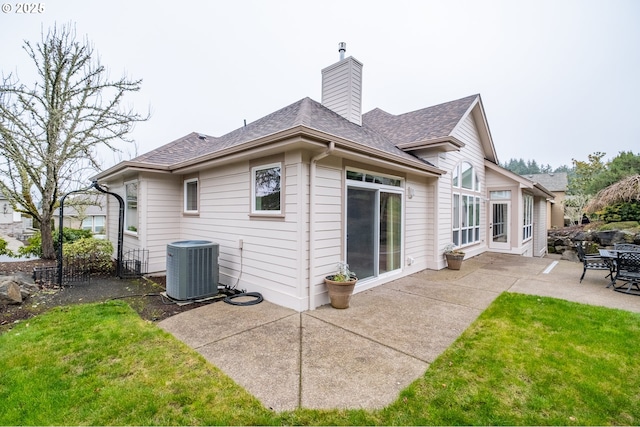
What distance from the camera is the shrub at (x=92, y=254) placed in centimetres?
797

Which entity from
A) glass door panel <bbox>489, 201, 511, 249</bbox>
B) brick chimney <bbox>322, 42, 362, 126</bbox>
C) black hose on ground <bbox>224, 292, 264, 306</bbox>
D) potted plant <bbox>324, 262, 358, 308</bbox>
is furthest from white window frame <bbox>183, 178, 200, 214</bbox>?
glass door panel <bbox>489, 201, 511, 249</bbox>

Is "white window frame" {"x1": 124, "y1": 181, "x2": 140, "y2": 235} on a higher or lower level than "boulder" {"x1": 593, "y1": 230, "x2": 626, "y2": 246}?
higher

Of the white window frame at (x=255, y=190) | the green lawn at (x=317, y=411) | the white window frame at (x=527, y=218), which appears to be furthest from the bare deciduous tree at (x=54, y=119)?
the white window frame at (x=527, y=218)

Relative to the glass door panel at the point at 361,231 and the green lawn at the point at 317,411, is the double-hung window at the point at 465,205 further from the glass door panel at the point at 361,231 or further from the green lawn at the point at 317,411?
the green lawn at the point at 317,411

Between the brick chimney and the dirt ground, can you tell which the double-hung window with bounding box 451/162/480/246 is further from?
the dirt ground

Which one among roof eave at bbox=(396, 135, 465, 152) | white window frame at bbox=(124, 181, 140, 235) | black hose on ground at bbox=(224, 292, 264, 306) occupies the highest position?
roof eave at bbox=(396, 135, 465, 152)

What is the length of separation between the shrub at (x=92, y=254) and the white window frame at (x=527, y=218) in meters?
15.7

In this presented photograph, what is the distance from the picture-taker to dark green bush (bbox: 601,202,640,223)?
13.0m

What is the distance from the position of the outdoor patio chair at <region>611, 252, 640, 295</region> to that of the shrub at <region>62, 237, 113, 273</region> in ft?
40.8

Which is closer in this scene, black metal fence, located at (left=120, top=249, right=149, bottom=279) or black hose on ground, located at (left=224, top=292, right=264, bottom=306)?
black hose on ground, located at (left=224, top=292, right=264, bottom=306)

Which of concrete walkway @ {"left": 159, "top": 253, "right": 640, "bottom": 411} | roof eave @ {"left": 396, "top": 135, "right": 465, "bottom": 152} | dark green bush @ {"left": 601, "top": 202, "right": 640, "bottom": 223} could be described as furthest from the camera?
dark green bush @ {"left": 601, "top": 202, "right": 640, "bottom": 223}

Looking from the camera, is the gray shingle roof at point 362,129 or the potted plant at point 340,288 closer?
the potted plant at point 340,288

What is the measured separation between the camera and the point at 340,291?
16.2ft

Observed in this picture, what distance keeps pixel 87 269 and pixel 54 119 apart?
518cm
